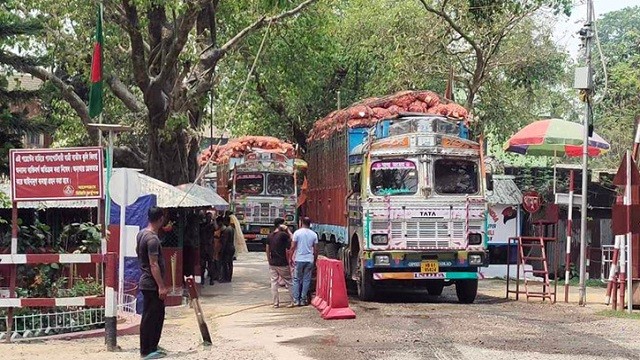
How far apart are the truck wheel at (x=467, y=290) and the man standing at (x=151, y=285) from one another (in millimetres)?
Answer: 8821

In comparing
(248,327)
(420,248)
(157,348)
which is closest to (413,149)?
(420,248)

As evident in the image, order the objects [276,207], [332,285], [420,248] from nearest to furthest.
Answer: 1. [332,285]
2. [420,248]
3. [276,207]

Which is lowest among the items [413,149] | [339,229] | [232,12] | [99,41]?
[339,229]

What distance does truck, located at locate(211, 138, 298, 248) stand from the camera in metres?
34.6

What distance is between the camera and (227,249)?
25.2m

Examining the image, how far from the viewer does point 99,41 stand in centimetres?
1661

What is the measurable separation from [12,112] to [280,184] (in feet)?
61.6

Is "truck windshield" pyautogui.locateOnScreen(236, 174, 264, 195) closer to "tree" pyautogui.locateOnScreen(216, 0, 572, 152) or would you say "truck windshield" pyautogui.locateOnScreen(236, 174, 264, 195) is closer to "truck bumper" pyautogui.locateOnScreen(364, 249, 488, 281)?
"tree" pyautogui.locateOnScreen(216, 0, 572, 152)

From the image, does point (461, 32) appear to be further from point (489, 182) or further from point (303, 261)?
point (303, 261)

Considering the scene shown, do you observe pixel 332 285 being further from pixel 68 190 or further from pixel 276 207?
pixel 276 207

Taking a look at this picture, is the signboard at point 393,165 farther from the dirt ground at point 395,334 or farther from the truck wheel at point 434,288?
the truck wheel at point 434,288

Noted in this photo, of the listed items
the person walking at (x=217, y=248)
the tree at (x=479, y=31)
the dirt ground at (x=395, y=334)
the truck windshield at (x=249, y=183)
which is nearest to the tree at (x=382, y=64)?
the tree at (x=479, y=31)

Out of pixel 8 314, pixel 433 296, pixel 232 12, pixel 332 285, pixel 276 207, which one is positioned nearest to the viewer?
pixel 8 314

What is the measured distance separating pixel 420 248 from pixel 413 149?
1.93 m
